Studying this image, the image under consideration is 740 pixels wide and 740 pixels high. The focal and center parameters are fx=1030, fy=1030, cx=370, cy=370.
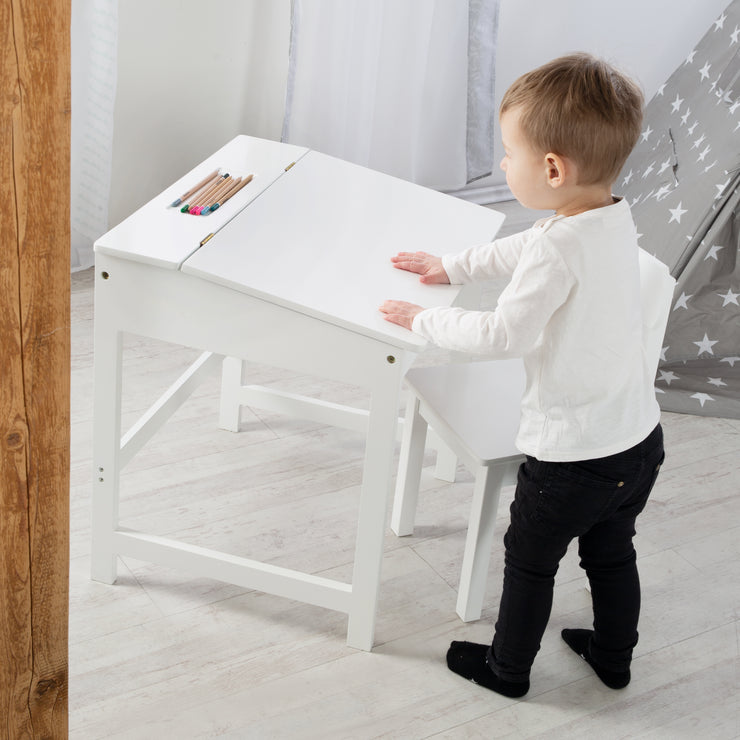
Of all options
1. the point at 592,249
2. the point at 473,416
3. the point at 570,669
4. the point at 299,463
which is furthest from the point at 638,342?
the point at 299,463

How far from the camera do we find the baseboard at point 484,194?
3.45 meters

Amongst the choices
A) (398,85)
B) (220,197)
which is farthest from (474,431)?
(398,85)

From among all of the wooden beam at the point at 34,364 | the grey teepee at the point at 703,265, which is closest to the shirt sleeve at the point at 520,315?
the wooden beam at the point at 34,364

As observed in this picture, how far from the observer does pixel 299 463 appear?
2.08m

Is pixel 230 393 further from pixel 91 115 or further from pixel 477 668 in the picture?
pixel 91 115

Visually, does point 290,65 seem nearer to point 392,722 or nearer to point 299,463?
point 299,463

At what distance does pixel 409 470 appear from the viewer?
185cm

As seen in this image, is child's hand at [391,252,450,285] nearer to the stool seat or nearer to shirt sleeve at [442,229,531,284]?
shirt sleeve at [442,229,531,284]

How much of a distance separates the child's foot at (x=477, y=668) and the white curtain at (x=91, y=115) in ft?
4.86

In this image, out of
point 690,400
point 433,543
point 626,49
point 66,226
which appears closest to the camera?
point 66,226

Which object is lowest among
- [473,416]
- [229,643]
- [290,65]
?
[229,643]

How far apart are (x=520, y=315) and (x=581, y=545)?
440 millimetres

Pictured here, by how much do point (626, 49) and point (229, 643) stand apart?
8.87 ft

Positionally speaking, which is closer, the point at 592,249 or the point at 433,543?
the point at 592,249
